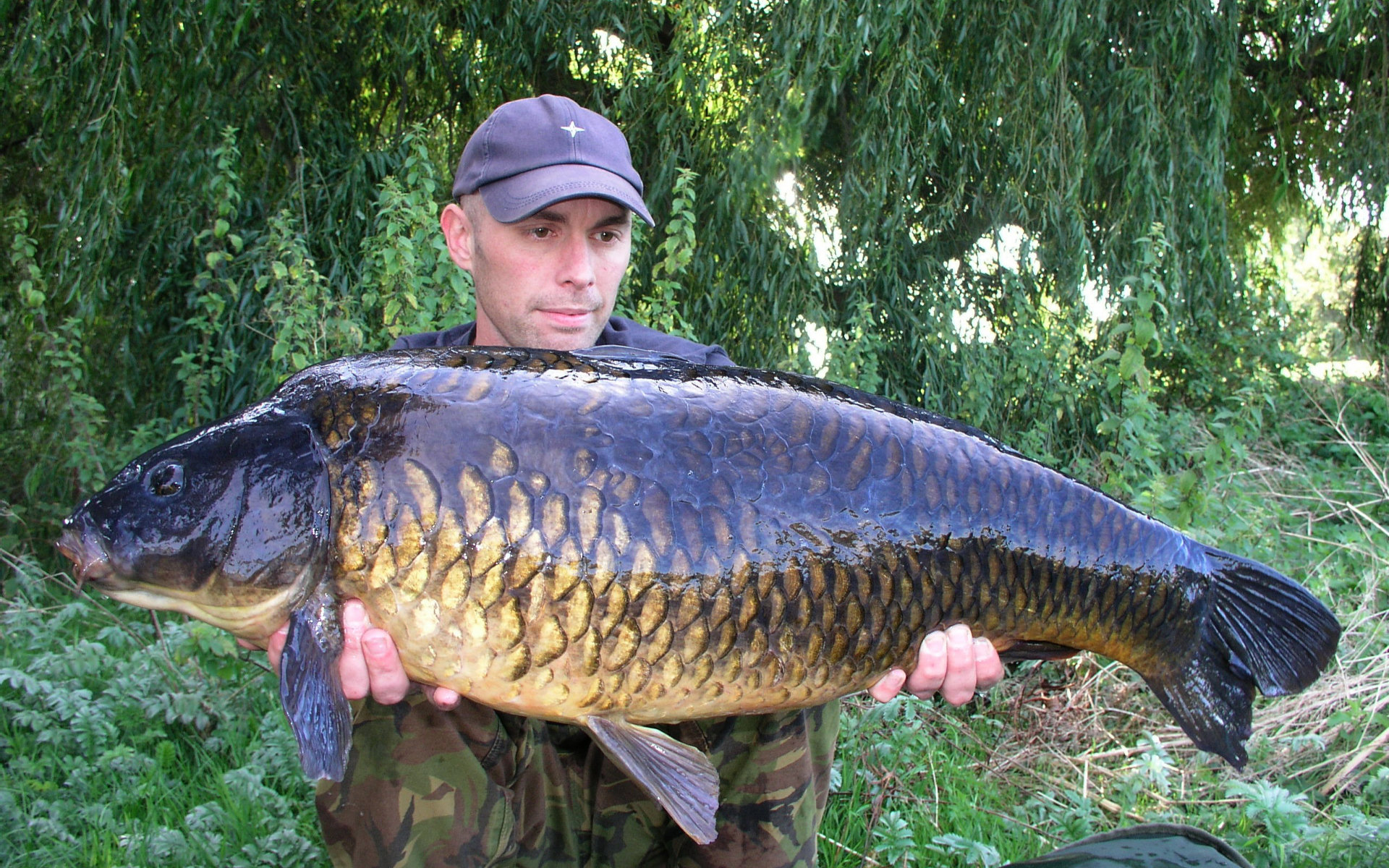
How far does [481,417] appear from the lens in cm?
122

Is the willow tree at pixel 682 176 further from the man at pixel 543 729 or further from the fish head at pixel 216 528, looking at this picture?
the fish head at pixel 216 528

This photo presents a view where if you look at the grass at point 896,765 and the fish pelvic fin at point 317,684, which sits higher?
the fish pelvic fin at point 317,684

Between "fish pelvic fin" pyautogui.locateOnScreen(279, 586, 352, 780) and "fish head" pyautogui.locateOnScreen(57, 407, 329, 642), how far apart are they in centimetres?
3

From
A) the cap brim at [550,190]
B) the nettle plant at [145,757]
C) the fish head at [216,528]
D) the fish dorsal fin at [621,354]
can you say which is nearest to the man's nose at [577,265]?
the cap brim at [550,190]

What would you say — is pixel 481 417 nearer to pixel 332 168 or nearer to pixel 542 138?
pixel 542 138

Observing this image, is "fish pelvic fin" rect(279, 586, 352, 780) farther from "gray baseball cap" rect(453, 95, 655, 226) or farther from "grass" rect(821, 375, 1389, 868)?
"grass" rect(821, 375, 1389, 868)

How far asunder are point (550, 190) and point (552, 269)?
0.16 m

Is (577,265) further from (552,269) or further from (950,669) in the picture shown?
(950,669)

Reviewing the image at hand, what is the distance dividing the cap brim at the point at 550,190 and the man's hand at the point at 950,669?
3.12ft

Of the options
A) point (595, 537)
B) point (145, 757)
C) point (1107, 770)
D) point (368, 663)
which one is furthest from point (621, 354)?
point (1107, 770)

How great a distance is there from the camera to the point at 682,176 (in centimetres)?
339

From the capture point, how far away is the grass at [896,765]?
1875 millimetres

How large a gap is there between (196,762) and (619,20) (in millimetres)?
2869

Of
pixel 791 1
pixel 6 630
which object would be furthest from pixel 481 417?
pixel 791 1
